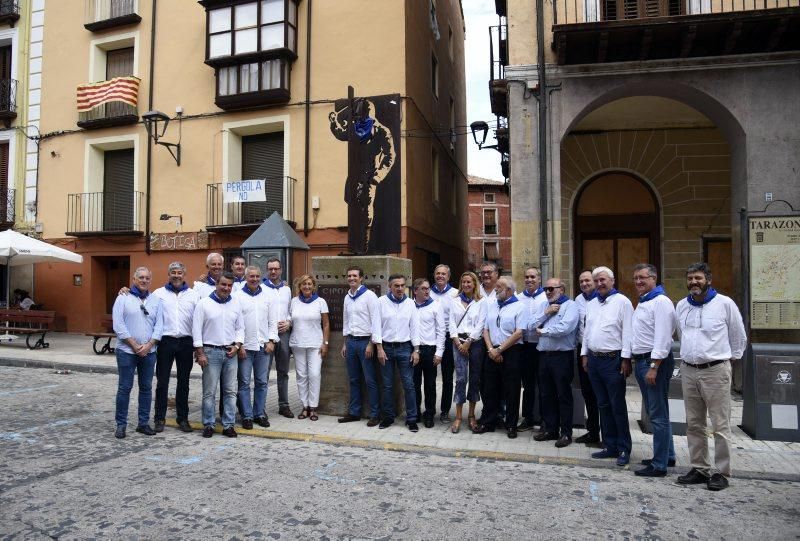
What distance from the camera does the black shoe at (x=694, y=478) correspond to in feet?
17.4

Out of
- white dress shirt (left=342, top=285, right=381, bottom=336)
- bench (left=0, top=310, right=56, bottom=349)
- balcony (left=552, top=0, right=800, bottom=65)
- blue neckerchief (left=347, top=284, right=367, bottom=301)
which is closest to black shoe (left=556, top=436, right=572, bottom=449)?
white dress shirt (left=342, top=285, right=381, bottom=336)

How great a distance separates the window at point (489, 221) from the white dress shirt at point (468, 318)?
166 feet

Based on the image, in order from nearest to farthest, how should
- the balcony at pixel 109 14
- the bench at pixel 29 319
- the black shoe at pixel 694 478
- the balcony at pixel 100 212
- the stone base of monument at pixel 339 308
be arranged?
the black shoe at pixel 694 478, the stone base of monument at pixel 339 308, the bench at pixel 29 319, the balcony at pixel 109 14, the balcony at pixel 100 212

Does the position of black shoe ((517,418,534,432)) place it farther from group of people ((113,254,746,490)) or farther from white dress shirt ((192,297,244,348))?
white dress shirt ((192,297,244,348))

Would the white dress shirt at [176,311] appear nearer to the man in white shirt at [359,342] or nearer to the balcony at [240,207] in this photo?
the man in white shirt at [359,342]

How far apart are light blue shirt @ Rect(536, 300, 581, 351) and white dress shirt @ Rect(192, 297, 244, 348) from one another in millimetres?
3513

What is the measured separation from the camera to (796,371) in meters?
6.57

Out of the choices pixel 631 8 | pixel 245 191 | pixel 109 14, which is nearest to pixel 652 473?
pixel 631 8

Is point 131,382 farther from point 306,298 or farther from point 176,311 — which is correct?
point 306,298

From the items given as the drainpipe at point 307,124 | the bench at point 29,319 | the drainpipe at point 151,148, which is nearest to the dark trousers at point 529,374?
the drainpipe at point 307,124

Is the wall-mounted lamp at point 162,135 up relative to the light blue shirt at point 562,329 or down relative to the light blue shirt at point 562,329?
up

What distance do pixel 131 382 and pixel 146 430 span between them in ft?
1.85

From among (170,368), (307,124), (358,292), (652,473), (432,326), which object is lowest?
(652,473)

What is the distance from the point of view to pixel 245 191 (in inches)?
625
